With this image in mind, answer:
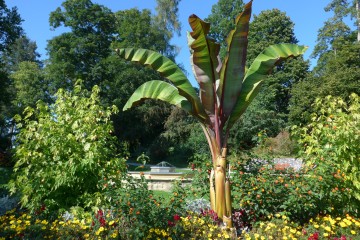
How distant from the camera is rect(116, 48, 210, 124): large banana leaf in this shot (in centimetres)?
538

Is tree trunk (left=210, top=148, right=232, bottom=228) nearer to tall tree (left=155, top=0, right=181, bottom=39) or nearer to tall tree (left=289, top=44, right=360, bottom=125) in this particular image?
tall tree (left=289, top=44, right=360, bottom=125)

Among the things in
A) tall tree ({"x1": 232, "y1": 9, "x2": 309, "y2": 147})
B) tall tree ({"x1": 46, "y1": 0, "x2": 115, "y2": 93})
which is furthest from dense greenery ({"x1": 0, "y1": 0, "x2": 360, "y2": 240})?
tall tree ({"x1": 46, "y1": 0, "x2": 115, "y2": 93})

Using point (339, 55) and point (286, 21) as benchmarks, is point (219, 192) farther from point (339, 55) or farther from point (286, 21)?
point (286, 21)

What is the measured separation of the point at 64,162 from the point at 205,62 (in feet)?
8.88

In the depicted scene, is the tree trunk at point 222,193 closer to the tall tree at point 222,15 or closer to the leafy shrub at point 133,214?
the leafy shrub at point 133,214

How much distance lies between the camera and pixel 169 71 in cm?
545

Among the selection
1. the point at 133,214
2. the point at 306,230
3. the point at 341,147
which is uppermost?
the point at 341,147

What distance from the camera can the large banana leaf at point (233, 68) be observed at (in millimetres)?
5043

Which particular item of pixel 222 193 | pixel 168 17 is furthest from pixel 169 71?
pixel 168 17

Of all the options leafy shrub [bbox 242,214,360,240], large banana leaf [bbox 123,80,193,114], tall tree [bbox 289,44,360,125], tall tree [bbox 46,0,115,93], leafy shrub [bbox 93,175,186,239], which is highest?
tall tree [bbox 46,0,115,93]

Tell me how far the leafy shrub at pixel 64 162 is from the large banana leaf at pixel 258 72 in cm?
207

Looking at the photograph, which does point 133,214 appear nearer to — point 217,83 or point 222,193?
point 222,193

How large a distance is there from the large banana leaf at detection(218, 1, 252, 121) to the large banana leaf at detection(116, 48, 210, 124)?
37 cm

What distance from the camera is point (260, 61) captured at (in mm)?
5527
